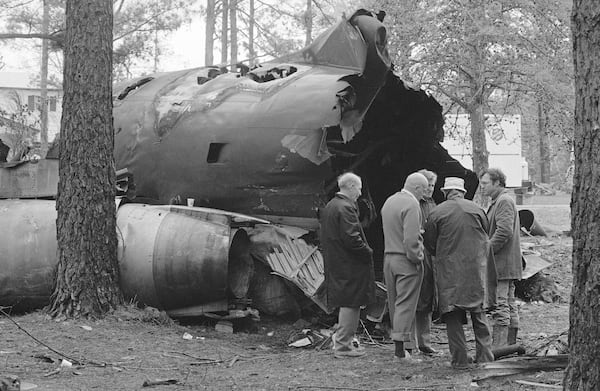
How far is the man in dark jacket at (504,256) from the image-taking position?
26.2 feet

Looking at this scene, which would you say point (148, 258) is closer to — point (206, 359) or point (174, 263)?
point (174, 263)

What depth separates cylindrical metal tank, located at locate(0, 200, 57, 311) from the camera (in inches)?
374

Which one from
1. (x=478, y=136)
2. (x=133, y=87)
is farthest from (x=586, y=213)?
(x=478, y=136)

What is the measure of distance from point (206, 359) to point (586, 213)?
187 inches

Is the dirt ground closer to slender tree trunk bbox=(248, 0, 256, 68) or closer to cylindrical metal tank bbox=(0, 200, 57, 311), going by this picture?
cylindrical metal tank bbox=(0, 200, 57, 311)

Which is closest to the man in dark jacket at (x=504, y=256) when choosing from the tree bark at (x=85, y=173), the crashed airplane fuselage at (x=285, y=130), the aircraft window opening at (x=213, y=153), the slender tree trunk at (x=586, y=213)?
the crashed airplane fuselage at (x=285, y=130)

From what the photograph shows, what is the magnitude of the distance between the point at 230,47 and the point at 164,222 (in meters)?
18.6

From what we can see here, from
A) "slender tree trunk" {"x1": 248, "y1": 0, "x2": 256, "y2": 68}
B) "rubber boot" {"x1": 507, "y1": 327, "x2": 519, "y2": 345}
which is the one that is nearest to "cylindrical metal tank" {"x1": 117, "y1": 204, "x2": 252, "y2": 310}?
"rubber boot" {"x1": 507, "y1": 327, "x2": 519, "y2": 345}

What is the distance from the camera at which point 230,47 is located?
27.4m

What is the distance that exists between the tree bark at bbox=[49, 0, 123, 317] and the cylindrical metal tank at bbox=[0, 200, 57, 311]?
0.60 metres

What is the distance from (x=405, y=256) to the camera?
7715 millimetres

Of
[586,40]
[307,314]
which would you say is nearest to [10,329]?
[307,314]

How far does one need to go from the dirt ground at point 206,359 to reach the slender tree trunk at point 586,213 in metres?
2.08

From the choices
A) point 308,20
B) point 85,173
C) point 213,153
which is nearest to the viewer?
point 85,173
